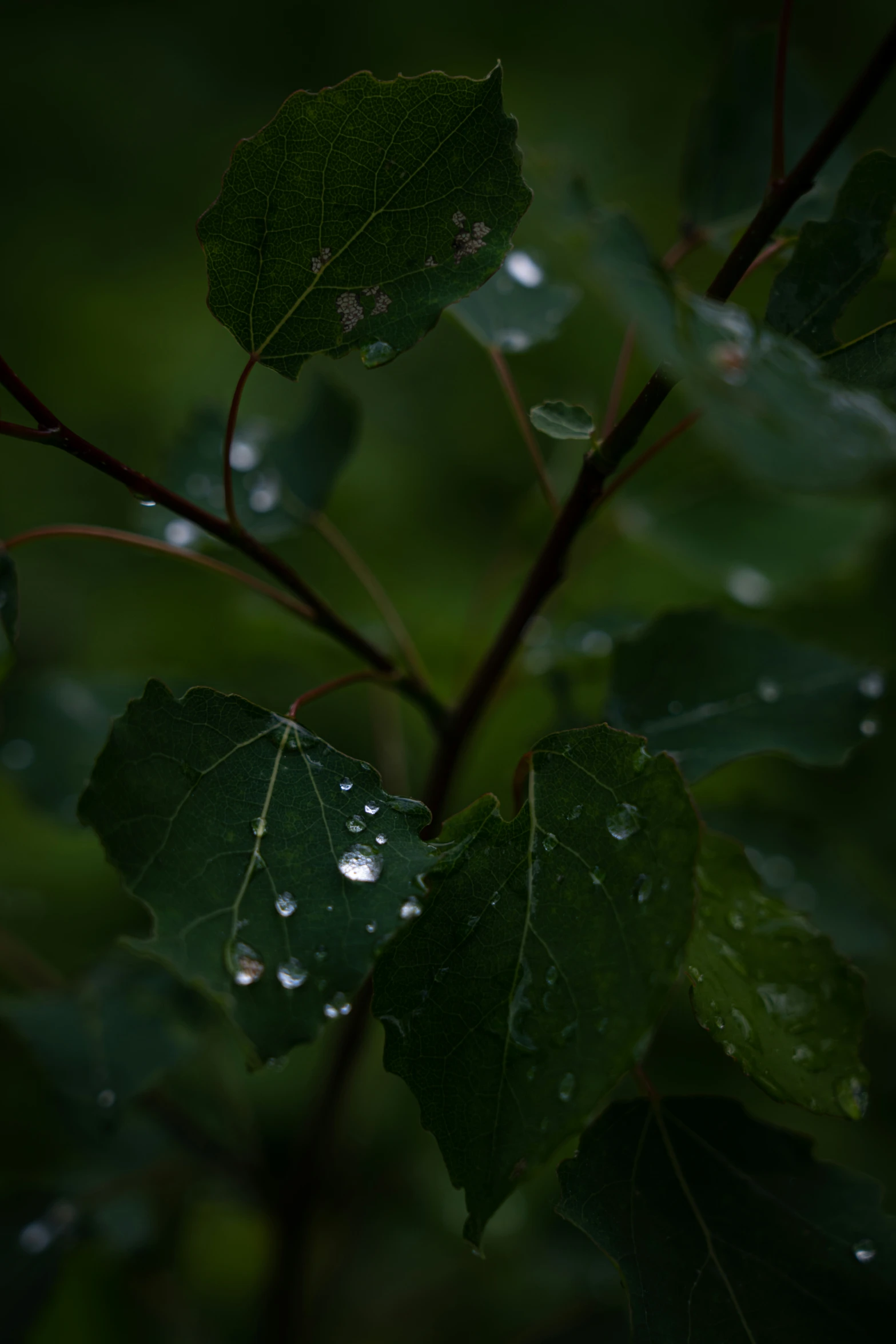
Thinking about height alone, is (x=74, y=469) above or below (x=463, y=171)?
below

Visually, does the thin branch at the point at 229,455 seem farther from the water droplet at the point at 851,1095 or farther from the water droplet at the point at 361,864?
the water droplet at the point at 851,1095

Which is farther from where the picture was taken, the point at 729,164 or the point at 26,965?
the point at 26,965

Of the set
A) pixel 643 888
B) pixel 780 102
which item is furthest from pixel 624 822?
pixel 780 102

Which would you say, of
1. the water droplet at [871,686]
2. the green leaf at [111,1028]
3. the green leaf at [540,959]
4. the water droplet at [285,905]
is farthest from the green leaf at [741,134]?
the green leaf at [111,1028]

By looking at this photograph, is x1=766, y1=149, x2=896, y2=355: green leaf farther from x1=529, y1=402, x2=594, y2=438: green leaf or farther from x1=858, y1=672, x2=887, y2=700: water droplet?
x1=858, y1=672, x2=887, y2=700: water droplet

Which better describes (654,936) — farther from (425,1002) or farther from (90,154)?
(90,154)

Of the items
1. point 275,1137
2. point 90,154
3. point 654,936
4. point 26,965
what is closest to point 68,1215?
point 26,965
